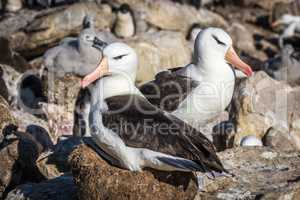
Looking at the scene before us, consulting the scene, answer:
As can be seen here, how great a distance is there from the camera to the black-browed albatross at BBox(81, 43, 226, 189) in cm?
685

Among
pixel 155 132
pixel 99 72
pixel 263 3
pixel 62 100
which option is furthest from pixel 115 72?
pixel 263 3

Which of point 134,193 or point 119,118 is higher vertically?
point 119,118

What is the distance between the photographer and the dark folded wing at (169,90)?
28.9ft

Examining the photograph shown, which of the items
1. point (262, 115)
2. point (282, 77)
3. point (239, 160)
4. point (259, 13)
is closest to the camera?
point (239, 160)

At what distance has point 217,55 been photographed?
8.79 m

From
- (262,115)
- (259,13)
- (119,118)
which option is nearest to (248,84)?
(262,115)

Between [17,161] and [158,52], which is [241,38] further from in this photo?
[17,161]

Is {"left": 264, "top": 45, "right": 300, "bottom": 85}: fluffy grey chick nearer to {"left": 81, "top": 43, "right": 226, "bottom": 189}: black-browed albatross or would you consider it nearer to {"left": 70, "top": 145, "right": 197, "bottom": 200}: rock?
{"left": 81, "top": 43, "right": 226, "bottom": 189}: black-browed albatross

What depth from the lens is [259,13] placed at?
2327 cm

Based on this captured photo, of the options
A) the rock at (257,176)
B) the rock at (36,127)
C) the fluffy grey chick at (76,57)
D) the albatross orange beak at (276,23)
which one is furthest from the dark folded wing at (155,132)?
the albatross orange beak at (276,23)

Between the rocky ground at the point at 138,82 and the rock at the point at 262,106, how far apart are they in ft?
0.05

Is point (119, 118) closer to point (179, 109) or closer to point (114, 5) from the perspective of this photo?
point (179, 109)

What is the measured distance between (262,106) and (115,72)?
4173 millimetres

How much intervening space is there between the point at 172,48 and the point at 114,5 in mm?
4599
